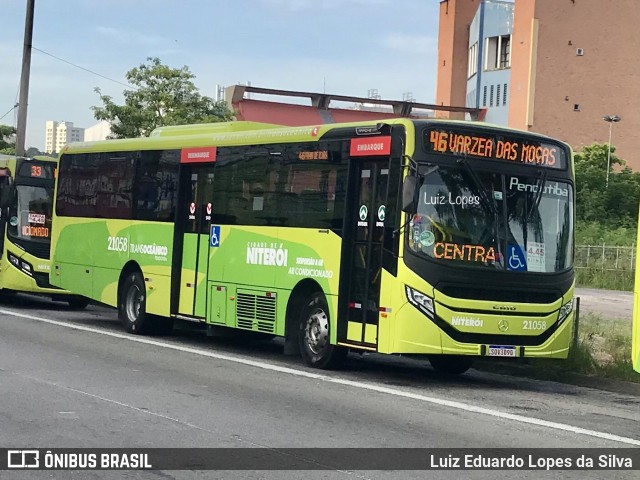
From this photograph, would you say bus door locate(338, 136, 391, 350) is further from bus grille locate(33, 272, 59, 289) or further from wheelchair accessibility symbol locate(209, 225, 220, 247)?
bus grille locate(33, 272, 59, 289)

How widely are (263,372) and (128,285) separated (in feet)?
18.9

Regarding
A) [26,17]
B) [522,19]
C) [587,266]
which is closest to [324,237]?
[26,17]

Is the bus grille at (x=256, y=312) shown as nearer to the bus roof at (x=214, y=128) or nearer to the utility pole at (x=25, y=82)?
the bus roof at (x=214, y=128)

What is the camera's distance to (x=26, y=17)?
34.7 m

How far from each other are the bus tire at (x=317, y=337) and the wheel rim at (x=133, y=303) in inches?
A: 191

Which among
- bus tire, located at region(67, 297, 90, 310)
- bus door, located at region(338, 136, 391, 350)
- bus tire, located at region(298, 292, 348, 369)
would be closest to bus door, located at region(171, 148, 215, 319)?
bus tire, located at region(298, 292, 348, 369)

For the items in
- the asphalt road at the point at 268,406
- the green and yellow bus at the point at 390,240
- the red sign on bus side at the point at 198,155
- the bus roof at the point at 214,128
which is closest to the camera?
the asphalt road at the point at 268,406

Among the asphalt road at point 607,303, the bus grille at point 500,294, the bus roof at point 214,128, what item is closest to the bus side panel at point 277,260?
the bus grille at point 500,294

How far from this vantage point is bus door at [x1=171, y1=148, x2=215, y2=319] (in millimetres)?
17203

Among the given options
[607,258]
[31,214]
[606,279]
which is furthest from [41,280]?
[607,258]

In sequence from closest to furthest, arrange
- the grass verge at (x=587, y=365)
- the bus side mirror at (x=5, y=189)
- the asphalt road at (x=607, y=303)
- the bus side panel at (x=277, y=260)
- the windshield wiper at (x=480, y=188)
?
the windshield wiper at (x=480, y=188), the bus side panel at (x=277, y=260), the grass verge at (x=587, y=365), the bus side mirror at (x=5, y=189), the asphalt road at (x=607, y=303)

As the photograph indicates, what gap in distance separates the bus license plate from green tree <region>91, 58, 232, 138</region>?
93.8 ft

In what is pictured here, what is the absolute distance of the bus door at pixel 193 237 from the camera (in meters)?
17.2

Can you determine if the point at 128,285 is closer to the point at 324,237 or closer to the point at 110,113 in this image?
the point at 324,237
